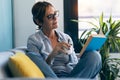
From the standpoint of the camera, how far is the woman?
2.31 meters

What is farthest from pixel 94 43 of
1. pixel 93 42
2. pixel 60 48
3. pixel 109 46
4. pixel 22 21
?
pixel 22 21

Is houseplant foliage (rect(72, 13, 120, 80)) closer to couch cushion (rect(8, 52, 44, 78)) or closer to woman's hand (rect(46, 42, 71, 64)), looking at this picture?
woman's hand (rect(46, 42, 71, 64))

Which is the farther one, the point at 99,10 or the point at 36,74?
the point at 99,10

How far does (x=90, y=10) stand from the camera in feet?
12.4

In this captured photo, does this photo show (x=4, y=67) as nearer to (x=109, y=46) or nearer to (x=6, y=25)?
(x=6, y=25)

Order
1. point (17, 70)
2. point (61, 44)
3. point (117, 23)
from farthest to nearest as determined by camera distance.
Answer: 1. point (117, 23)
2. point (61, 44)
3. point (17, 70)

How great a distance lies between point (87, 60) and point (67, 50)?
192 millimetres

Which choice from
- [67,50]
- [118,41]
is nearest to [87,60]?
[67,50]

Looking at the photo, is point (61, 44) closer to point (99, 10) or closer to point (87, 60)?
point (87, 60)

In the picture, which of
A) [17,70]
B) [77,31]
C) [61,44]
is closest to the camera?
[17,70]

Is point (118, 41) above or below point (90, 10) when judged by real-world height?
below

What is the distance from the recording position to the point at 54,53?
234cm

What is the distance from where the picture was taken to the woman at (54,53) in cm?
231

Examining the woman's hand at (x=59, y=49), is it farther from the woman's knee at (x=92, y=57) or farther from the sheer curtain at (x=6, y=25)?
the sheer curtain at (x=6, y=25)
